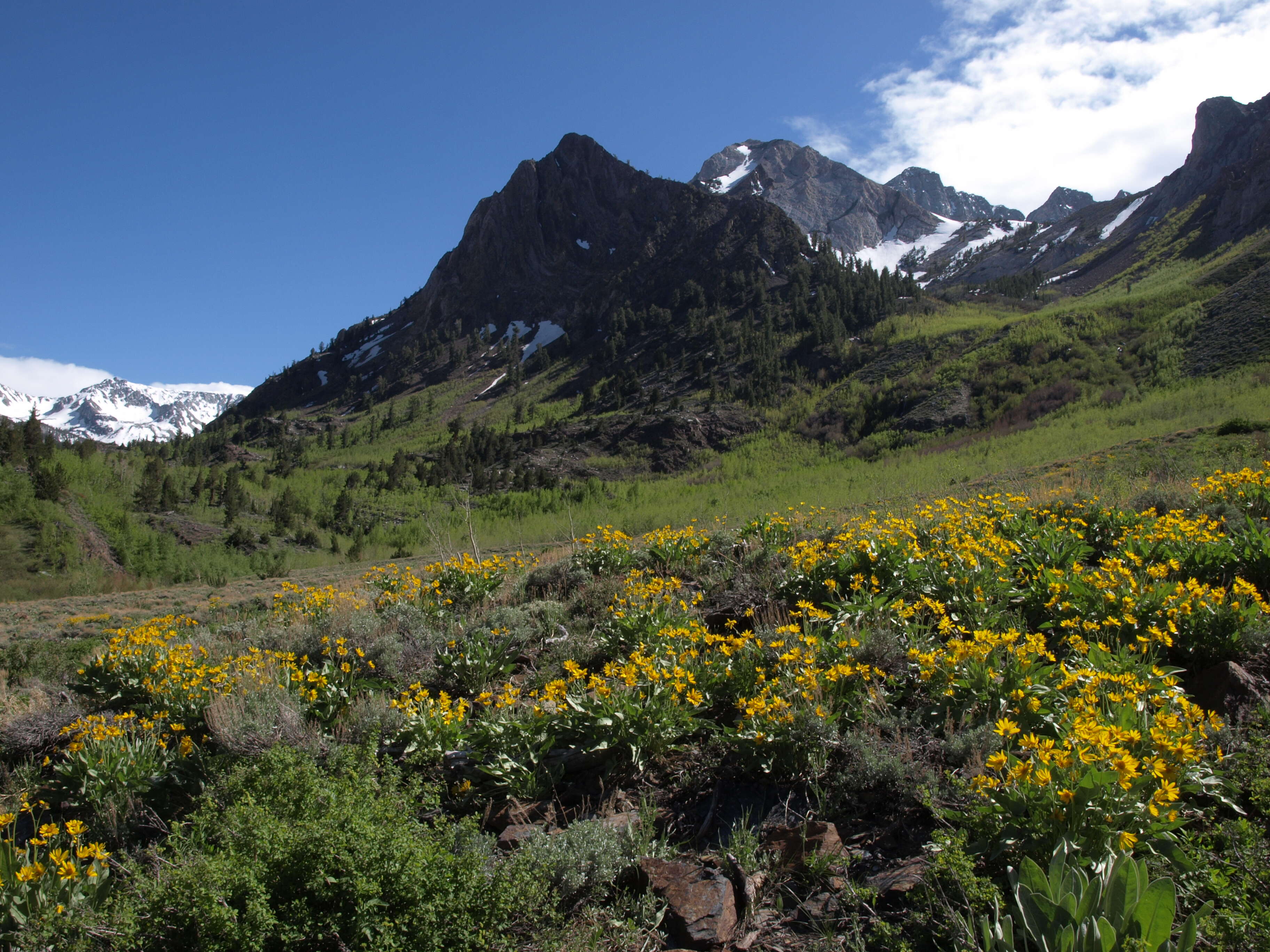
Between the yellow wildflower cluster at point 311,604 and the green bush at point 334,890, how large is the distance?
14.0 ft

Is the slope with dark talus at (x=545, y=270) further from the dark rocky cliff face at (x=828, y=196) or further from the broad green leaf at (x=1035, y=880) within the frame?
the broad green leaf at (x=1035, y=880)

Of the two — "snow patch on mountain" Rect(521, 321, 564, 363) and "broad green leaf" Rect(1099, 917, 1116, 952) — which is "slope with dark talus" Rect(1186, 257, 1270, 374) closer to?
"broad green leaf" Rect(1099, 917, 1116, 952)

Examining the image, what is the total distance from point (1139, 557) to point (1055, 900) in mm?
4129

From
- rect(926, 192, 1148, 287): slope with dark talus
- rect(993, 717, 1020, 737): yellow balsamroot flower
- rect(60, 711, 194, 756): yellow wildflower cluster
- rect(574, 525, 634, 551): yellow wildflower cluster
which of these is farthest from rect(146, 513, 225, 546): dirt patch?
rect(926, 192, 1148, 287): slope with dark talus

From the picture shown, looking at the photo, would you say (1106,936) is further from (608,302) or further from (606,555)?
(608,302)

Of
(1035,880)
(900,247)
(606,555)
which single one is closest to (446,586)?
(606,555)

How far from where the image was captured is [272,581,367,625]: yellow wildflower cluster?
694 centimetres

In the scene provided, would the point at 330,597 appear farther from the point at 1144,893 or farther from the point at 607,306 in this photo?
the point at 607,306

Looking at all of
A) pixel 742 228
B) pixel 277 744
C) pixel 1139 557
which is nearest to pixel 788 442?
pixel 1139 557

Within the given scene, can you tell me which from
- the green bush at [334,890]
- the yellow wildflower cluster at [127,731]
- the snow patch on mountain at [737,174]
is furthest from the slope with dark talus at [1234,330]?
the snow patch on mountain at [737,174]

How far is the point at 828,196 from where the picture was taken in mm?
171625

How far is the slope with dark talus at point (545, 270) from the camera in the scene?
9412 cm

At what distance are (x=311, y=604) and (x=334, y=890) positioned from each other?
513 cm

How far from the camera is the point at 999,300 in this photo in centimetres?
6844
